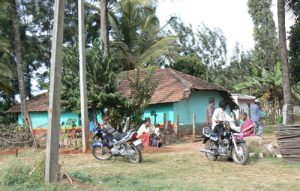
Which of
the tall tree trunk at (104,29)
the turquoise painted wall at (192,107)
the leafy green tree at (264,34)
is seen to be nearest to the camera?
the tall tree trunk at (104,29)

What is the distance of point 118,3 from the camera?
34.4 m

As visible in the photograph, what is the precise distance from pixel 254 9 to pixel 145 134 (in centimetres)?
3033

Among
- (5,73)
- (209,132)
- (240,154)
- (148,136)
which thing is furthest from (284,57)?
(5,73)

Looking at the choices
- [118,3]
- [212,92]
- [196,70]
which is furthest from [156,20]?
[212,92]

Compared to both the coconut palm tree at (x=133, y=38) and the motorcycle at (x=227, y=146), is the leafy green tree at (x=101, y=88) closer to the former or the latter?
the motorcycle at (x=227, y=146)

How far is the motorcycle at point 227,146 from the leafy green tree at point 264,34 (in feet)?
105

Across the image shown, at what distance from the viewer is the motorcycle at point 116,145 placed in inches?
530

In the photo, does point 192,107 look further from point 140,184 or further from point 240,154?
point 140,184

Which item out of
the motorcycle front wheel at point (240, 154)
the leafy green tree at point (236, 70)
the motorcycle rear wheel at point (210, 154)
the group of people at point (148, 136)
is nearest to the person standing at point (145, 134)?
the group of people at point (148, 136)

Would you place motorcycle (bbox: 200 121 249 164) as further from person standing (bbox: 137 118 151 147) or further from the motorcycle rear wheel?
person standing (bbox: 137 118 151 147)

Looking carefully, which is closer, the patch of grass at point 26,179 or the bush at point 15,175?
the patch of grass at point 26,179

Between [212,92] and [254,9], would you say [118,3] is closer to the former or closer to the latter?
[212,92]

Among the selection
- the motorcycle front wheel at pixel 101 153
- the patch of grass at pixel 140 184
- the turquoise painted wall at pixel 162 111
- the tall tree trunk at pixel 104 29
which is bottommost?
the patch of grass at pixel 140 184

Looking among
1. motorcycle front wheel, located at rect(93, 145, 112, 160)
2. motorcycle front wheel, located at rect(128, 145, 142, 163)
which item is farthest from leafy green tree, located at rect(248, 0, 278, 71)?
motorcycle front wheel, located at rect(128, 145, 142, 163)
